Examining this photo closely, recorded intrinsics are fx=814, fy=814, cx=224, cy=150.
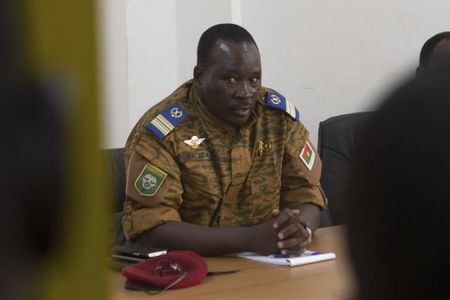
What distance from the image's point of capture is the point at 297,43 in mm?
4012

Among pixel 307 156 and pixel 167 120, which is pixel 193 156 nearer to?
pixel 167 120

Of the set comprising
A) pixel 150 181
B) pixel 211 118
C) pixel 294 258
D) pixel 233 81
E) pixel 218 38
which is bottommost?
pixel 294 258

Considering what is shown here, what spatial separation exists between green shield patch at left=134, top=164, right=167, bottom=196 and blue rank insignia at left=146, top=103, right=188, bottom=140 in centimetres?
11

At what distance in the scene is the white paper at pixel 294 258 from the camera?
2.07 metres

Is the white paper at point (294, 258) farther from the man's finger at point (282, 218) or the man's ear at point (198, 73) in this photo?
the man's ear at point (198, 73)

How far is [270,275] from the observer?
1942mm

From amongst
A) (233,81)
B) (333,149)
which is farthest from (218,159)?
(333,149)

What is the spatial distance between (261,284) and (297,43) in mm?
2341

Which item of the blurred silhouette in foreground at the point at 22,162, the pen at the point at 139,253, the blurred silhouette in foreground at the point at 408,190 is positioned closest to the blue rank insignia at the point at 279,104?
the pen at the point at 139,253

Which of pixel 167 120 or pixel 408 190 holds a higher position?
pixel 408 190

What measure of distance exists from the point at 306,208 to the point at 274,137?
0.81 ft

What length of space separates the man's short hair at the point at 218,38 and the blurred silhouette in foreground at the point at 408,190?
216 centimetres

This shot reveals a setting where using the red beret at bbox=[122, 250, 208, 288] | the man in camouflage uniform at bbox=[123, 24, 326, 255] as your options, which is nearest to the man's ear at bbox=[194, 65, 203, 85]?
the man in camouflage uniform at bbox=[123, 24, 326, 255]

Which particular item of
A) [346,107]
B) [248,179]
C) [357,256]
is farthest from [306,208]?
[357,256]
